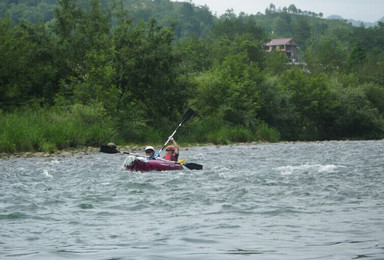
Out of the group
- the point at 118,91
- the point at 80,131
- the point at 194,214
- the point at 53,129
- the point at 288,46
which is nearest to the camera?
the point at 194,214

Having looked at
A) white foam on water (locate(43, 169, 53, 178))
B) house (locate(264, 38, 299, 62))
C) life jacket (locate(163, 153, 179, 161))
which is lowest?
white foam on water (locate(43, 169, 53, 178))

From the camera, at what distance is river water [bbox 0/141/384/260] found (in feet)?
30.8

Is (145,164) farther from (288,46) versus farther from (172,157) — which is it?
(288,46)

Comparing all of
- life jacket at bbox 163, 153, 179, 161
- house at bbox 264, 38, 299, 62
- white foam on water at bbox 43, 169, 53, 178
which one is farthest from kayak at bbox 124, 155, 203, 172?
house at bbox 264, 38, 299, 62

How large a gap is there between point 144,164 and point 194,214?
9.15 m

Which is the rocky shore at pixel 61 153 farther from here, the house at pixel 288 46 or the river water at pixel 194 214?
the house at pixel 288 46

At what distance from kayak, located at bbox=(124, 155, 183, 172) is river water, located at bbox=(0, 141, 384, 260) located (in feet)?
1.10

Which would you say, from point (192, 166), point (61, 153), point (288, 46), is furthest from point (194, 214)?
point (288, 46)

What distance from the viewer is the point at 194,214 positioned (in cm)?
1286

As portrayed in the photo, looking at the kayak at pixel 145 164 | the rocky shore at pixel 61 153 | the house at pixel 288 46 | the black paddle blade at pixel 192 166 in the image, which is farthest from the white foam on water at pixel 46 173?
the house at pixel 288 46

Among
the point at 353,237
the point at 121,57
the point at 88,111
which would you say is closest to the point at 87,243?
the point at 353,237

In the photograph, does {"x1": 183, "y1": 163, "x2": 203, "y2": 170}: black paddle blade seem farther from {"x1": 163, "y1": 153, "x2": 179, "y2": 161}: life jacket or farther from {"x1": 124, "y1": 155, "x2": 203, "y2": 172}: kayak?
{"x1": 163, "y1": 153, "x2": 179, "y2": 161}: life jacket

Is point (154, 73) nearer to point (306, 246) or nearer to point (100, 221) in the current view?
point (100, 221)

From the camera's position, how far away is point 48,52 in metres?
48.0
